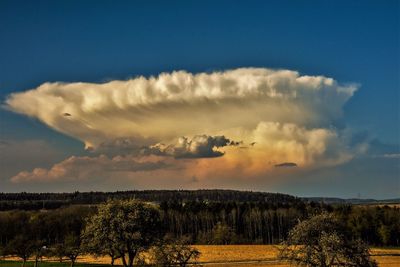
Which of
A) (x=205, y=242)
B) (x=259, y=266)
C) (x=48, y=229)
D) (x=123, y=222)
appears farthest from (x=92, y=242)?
(x=48, y=229)

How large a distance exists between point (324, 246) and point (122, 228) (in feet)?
72.1

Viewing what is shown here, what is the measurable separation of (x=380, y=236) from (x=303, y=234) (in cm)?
14881

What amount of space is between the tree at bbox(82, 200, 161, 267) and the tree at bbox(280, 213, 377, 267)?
1645 cm

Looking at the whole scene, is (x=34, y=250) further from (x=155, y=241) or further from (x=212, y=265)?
(x=155, y=241)

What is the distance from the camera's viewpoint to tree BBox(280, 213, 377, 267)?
42688 mm

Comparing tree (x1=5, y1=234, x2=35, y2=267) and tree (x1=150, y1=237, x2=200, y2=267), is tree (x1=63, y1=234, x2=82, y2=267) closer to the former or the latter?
tree (x1=5, y1=234, x2=35, y2=267)

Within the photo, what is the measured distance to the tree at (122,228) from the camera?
5188 cm

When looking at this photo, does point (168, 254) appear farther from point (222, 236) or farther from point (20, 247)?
point (222, 236)

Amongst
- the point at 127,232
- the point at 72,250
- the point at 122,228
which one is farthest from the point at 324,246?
the point at 72,250

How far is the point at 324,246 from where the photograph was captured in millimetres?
42719

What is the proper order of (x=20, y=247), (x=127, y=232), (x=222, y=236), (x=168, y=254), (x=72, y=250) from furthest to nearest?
(x=222, y=236) < (x=20, y=247) < (x=72, y=250) < (x=168, y=254) < (x=127, y=232)

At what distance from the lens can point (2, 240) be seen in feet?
607

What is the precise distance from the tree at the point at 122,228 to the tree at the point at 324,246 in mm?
16452

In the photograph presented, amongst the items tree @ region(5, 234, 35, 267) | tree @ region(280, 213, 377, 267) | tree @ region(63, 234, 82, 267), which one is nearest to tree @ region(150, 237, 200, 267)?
tree @ region(280, 213, 377, 267)
